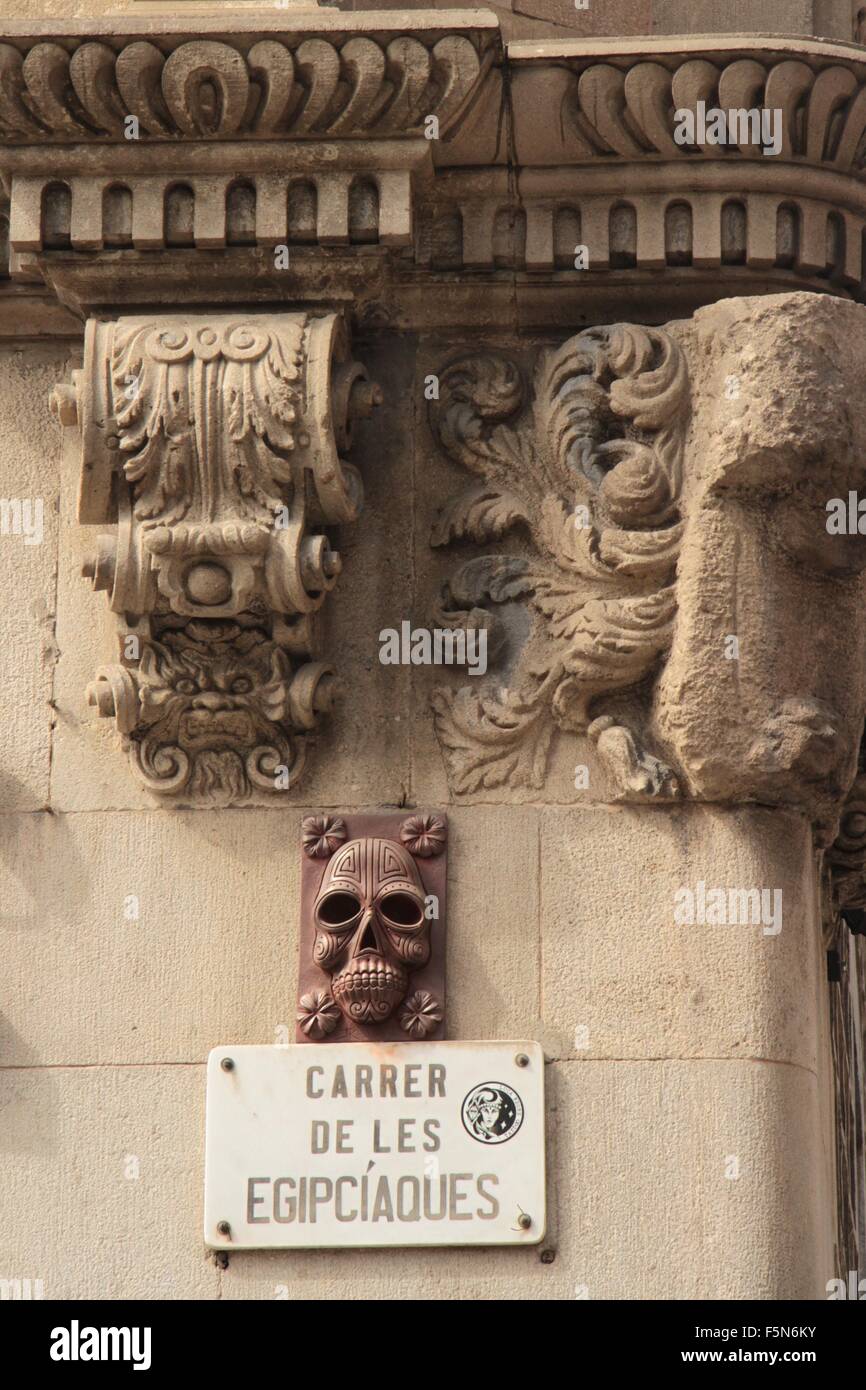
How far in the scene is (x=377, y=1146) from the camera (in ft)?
23.1

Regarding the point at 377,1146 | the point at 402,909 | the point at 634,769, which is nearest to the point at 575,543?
the point at 634,769

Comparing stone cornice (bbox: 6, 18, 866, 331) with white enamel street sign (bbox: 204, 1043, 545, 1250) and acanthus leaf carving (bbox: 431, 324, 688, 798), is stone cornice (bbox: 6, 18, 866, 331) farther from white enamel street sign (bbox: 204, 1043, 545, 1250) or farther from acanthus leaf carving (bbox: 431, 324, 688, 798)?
white enamel street sign (bbox: 204, 1043, 545, 1250)

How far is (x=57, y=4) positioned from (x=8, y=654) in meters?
1.77

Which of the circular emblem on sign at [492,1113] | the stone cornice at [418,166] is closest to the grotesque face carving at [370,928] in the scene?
the circular emblem on sign at [492,1113]

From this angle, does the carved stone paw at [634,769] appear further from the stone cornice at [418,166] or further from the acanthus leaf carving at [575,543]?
the stone cornice at [418,166]

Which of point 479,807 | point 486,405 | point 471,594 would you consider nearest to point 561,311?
point 486,405

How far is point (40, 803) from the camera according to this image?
7449 millimetres

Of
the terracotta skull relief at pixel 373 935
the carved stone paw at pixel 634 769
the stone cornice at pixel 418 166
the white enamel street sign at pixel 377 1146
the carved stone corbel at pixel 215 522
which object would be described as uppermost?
the stone cornice at pixel 418 166

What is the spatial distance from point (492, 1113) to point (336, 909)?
0.64 m

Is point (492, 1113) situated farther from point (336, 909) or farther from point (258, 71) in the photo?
point (258, 71)

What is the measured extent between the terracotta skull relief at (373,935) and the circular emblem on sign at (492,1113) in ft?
0.66

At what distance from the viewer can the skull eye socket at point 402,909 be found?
7.20m

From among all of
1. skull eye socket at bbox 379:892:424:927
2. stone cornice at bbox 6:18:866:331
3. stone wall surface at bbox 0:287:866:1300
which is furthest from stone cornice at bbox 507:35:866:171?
skull eye socket at bbox 379:892:424:927

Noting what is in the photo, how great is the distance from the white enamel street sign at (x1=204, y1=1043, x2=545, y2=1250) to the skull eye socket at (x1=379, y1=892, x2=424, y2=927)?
312 millimetres
